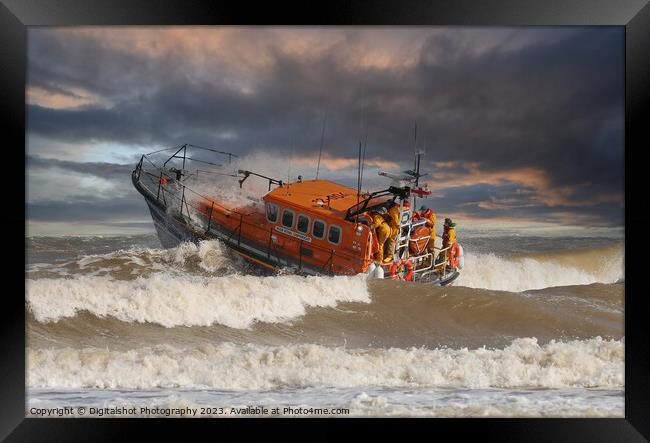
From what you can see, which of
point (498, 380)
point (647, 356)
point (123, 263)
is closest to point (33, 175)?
point (123, 263)

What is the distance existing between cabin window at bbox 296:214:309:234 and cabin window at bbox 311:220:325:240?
0.28ft

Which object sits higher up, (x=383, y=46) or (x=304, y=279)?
(x=383, y=46)

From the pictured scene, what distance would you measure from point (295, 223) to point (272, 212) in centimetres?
34

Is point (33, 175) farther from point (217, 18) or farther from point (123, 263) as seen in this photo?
point (217, 18)

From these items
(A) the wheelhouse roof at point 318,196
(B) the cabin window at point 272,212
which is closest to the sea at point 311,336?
(B) the cabin window at point 272,212

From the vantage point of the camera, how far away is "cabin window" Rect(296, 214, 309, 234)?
26.2ft

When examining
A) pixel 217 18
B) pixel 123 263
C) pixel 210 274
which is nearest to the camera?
pixel 217 18

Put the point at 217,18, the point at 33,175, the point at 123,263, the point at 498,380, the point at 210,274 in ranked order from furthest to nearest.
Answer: the point at 210,274, the point at 123,263, the point at 33,175, the point at 498,380, the point at 217,18

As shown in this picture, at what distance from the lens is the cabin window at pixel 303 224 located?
7.98 meters

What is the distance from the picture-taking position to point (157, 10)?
5363 mm

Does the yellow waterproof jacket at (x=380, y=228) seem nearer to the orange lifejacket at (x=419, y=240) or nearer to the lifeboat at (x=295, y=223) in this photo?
the lifeboat at (x=295, y=223)

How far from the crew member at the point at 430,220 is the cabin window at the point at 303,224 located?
1.36 metres

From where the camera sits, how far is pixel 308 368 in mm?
5836

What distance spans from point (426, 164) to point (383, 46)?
1.42m
